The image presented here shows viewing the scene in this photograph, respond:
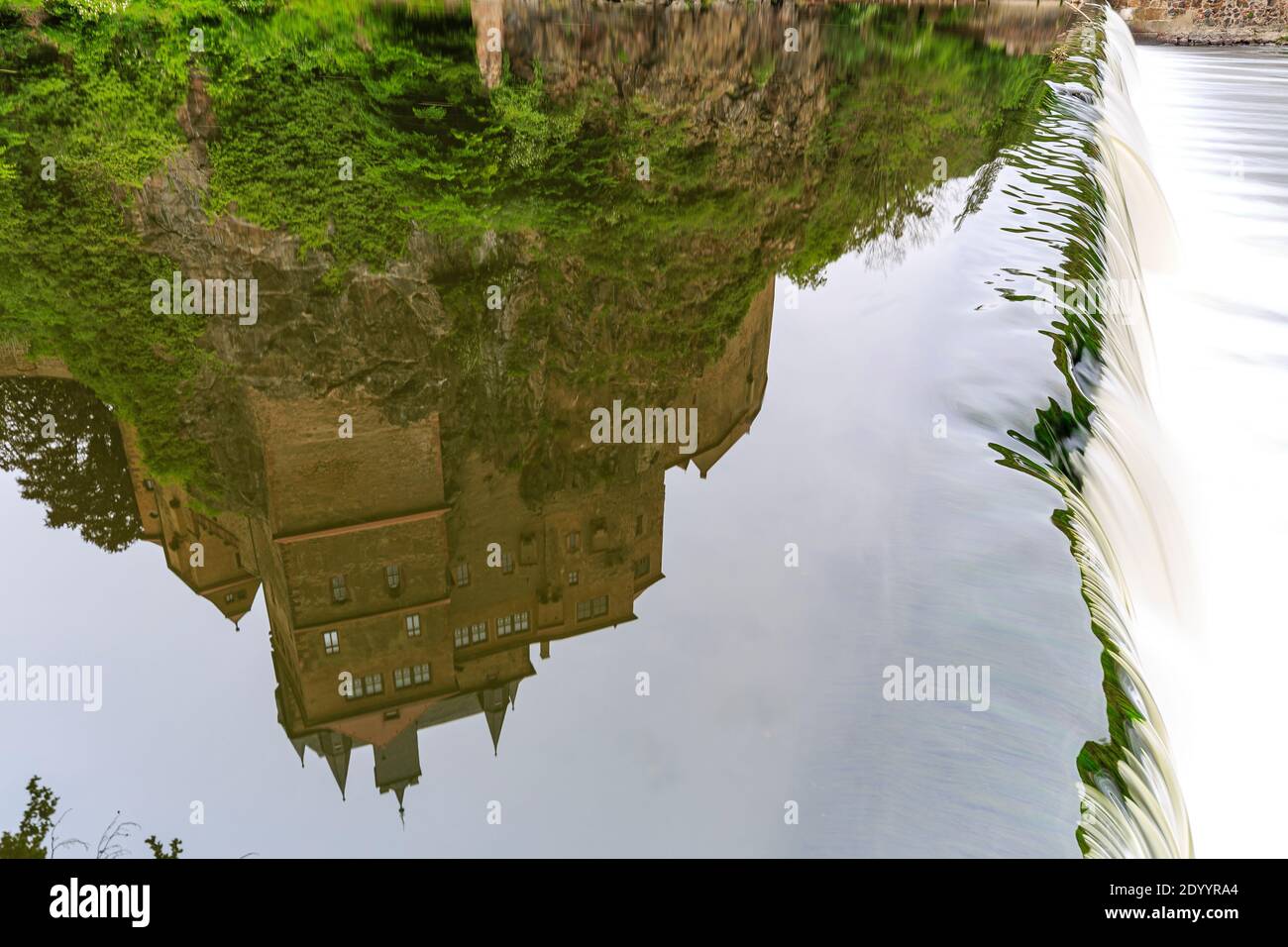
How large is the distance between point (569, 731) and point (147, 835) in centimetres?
Result: 140

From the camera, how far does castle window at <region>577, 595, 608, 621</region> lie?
3.89m

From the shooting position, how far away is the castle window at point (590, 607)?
3.89 meters

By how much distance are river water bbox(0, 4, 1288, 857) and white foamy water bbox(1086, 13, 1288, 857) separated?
1.6 inches

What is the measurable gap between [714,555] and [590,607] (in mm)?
819

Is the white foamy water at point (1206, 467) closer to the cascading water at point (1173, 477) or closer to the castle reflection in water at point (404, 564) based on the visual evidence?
the cascading water at point (1173, 477)

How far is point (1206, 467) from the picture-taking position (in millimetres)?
6445

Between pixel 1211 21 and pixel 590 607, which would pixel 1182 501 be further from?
pixel 1211 21

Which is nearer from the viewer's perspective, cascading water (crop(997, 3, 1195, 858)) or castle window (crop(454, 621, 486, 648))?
cascading water (crop(997, 3, 1195, 858))

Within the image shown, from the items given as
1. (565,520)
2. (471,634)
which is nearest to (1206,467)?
(565,520)

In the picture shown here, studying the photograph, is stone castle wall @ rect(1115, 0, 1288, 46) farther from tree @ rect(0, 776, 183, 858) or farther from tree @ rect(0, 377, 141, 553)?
tree @ rect(0, 776, 183, 858)

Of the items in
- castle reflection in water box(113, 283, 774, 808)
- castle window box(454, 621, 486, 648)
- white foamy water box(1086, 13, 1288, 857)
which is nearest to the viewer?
castle reflection in water box(113, 283, 774, 808)

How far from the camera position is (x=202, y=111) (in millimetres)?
11531

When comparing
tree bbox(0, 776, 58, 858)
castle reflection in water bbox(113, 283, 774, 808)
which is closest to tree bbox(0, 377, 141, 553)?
castle reflection in water bbox(113, 283, 774, 808)
